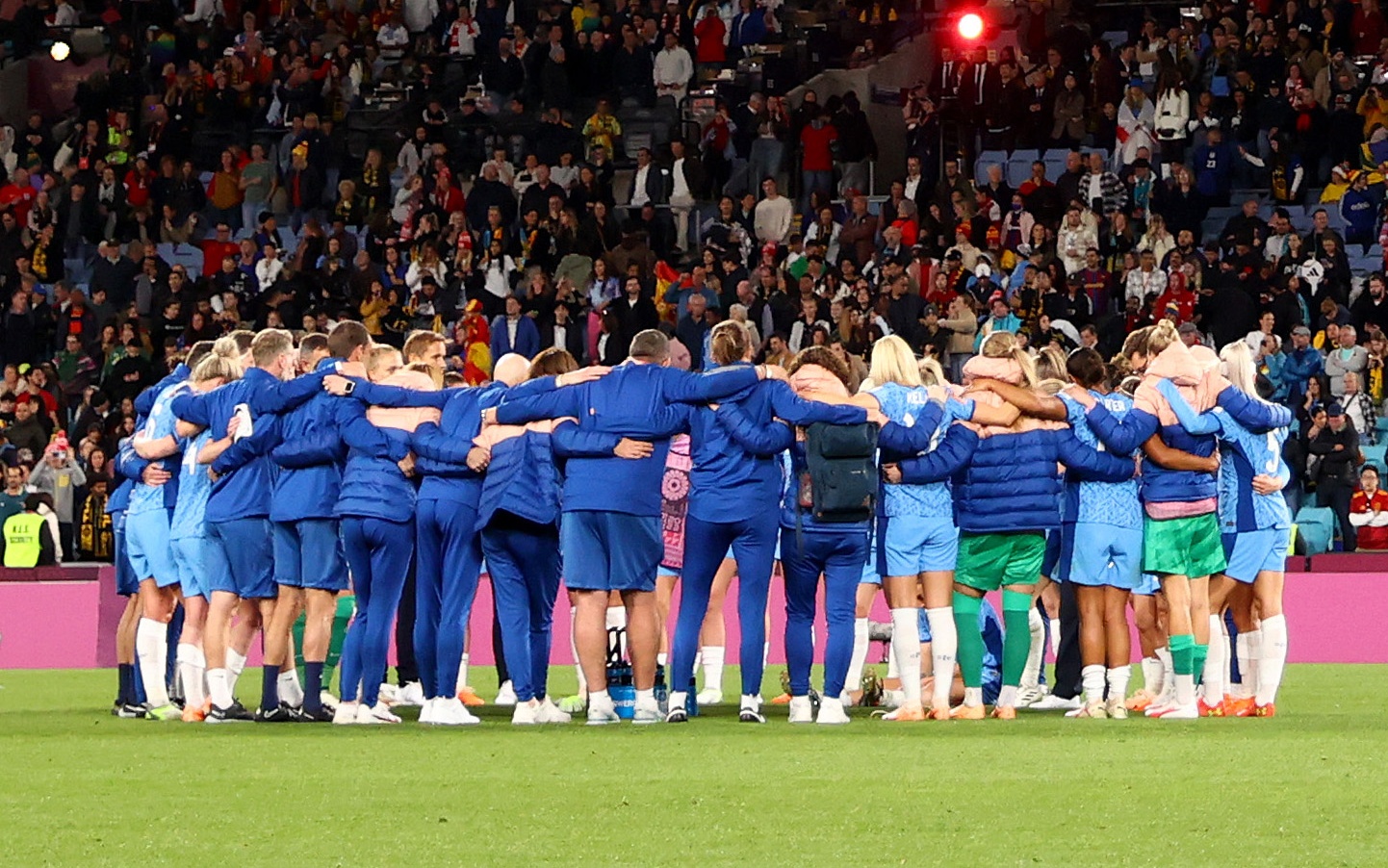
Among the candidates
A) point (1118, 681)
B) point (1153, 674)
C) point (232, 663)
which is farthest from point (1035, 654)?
point (232, 663)

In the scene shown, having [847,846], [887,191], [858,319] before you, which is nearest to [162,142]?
[887,191]

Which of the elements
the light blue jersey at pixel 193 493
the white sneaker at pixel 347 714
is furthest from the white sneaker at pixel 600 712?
the light blue jersey at pixel 193 493

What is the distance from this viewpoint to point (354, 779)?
386 inches

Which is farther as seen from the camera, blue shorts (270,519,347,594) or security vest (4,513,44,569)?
security vest (4,513,44,569)

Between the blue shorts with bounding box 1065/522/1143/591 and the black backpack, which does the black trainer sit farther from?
the blue shorts with bounding box 1065/522/1143/591

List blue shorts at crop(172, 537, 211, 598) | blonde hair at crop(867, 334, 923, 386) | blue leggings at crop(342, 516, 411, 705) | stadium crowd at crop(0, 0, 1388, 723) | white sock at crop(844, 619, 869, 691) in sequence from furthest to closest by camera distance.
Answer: stadium crowd at crop(0, 0, 1388, 723) < white sock at crop(844, 619, 869, 691) < blue shorts at crop(172, 537, 211, 598) < blonde hair at crop(867, 334, 923, 386) < blue leggings at crop(342, 516, 411, 705)

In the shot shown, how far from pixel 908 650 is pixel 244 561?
3.71 meters

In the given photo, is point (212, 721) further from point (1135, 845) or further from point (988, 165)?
point (988, 165)

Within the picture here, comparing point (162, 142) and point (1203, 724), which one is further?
point (162, 142)

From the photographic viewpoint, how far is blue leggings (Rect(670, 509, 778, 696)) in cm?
1264

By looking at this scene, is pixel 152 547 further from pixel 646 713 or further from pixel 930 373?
pixel 930 373

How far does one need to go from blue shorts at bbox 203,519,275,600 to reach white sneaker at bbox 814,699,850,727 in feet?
10.2

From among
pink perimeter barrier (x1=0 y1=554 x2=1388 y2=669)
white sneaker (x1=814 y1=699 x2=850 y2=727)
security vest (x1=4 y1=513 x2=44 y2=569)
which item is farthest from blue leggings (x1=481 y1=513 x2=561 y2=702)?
security vest (x1=4 y1=513 x2=44 y2=569)

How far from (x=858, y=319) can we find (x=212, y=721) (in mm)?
12313
